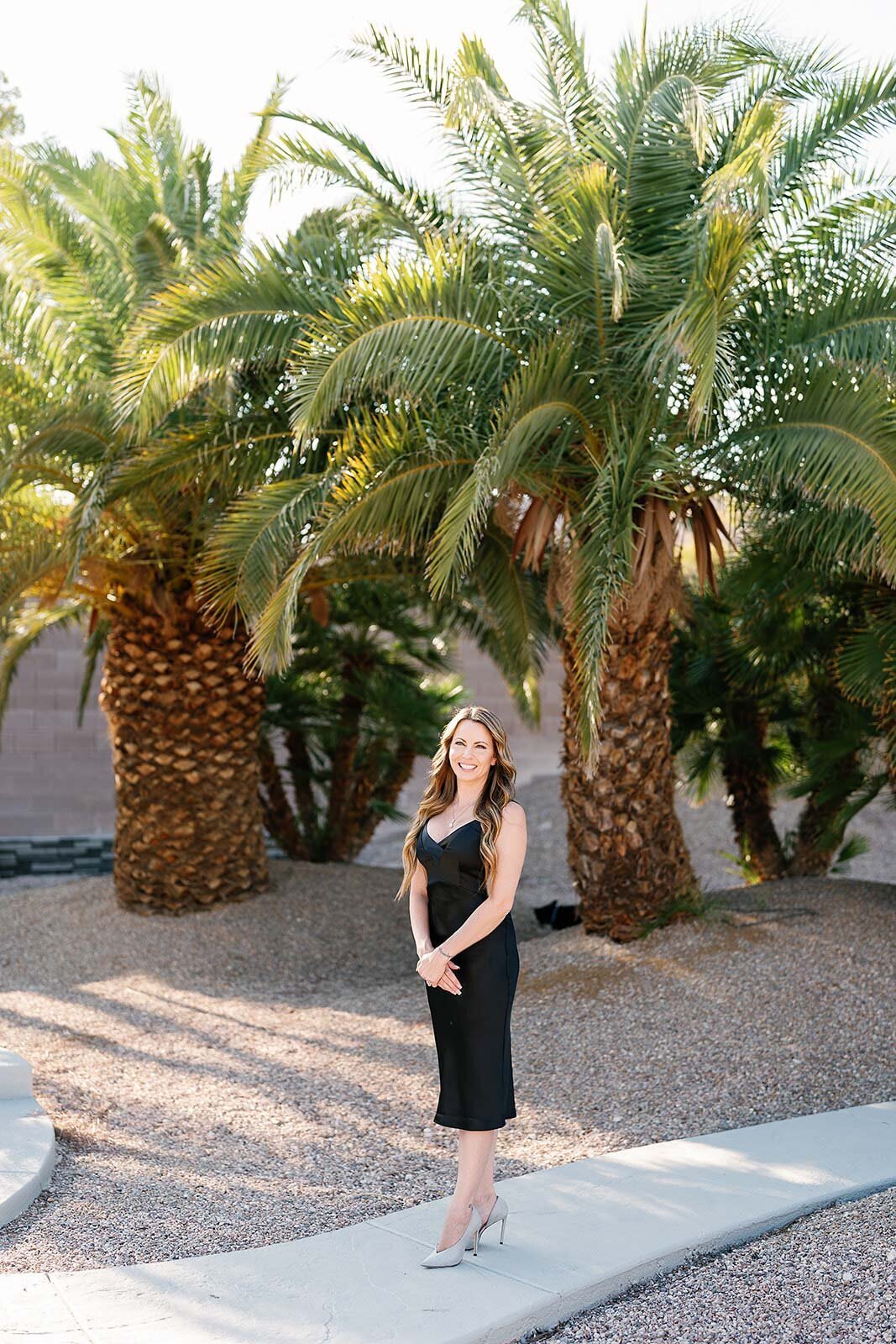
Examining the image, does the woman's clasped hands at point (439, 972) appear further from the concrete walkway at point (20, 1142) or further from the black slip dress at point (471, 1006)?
the concrete walkway at point (20, 1142)

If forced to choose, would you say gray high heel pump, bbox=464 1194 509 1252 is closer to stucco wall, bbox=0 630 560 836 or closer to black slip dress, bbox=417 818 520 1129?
black slip dress, bbox=417 818 520 1129

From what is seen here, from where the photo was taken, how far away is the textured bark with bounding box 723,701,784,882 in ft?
37.6

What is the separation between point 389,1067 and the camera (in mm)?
6684

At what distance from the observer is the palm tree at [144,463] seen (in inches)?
334

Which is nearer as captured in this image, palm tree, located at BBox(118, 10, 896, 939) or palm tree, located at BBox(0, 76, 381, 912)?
palm tree, located at BBox(118, 10, 896, 939)

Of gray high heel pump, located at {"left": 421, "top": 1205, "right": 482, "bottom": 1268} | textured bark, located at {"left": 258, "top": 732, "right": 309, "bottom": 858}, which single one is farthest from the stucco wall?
gray high heel pump, located at {"left": 421, "top": 1205, "right": 482, "bottom": 1268}

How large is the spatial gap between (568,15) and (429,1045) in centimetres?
616

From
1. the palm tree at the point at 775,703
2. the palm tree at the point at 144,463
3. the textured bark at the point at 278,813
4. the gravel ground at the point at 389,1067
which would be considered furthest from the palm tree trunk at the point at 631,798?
the textured bark at the point at 278,813

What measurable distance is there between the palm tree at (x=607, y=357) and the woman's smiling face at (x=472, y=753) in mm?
2667

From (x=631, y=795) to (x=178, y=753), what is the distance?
379 centimetres

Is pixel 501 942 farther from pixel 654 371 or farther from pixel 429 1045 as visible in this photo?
pixel 654 371

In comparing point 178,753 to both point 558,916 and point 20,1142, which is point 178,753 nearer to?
point 558,916

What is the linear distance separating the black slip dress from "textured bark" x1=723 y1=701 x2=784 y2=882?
25.3 ft

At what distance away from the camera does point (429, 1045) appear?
7.03 meters
